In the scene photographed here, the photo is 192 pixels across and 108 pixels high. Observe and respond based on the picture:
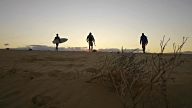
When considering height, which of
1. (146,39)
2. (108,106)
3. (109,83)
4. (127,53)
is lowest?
(108,106)

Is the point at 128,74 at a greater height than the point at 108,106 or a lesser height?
greater

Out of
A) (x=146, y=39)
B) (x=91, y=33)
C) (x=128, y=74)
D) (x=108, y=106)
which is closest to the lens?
(x=108, y=106)

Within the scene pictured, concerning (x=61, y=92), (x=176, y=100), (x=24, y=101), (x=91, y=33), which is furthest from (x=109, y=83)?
(x=91, y=33)

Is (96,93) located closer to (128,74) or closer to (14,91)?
(128,74)

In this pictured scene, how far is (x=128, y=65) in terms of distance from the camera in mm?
3645

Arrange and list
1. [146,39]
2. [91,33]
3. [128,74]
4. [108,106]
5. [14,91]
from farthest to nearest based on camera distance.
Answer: [91,33] < [146,39] < [14,91] < [128,74] < [108,106]

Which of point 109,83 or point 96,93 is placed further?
point 109,83

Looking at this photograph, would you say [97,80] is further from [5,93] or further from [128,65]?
[5,93]

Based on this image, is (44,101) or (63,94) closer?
(44,101)

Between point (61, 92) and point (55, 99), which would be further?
point (61, 92)

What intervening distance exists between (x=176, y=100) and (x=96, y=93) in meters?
1.61

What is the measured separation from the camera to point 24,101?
3.33 m

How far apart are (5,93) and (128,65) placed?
288cm

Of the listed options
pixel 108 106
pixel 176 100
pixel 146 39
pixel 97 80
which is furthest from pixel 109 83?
pixel 146 39
